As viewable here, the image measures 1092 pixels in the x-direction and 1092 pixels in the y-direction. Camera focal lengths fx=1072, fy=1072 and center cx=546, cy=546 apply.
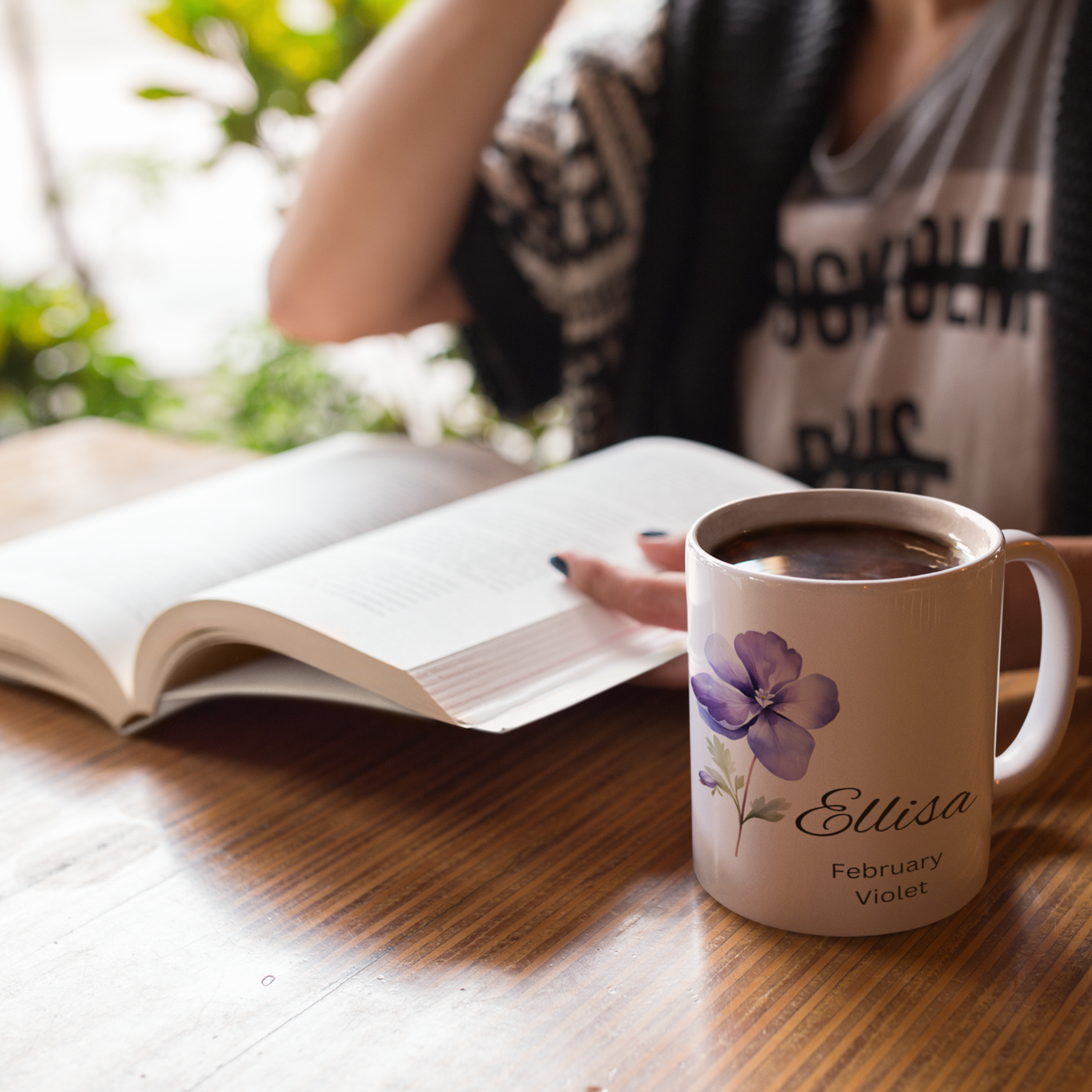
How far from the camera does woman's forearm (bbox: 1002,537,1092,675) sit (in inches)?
19.7

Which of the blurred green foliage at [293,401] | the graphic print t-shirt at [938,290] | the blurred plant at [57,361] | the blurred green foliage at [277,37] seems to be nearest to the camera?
the graphic print t-shirt at [938,290]

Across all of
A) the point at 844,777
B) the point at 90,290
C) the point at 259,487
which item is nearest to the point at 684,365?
the point at 259,487

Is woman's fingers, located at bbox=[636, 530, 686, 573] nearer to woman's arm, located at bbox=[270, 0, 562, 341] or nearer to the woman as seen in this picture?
the woman

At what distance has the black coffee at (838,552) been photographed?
1.21ft

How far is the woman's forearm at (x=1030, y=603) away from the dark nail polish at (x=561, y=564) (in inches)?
8.1

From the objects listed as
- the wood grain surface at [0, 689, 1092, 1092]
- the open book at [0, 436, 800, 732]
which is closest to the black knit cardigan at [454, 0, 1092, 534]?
the open book at [0, 436, 800, 732]

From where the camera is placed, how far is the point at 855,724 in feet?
1.11

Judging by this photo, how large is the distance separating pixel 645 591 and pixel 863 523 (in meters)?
0.13

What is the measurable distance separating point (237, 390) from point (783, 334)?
165 centimetres

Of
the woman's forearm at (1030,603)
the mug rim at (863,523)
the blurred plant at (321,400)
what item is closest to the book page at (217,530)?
the mug rim at (863,523)

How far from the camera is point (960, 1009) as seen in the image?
13.4 inches

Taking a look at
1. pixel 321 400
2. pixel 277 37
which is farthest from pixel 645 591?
pixel 321 400

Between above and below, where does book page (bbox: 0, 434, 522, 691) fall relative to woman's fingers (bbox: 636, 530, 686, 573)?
below

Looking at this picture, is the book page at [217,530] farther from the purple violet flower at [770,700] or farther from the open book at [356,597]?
the purple violet flower at [770,700]
